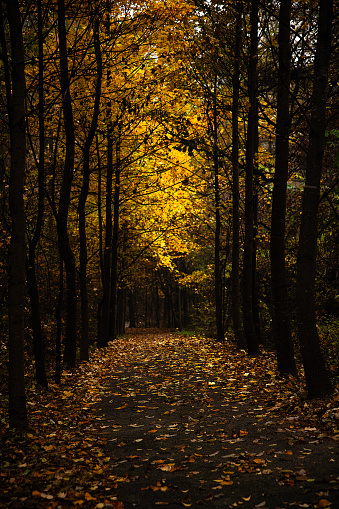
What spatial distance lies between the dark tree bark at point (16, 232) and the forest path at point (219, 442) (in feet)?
4.53

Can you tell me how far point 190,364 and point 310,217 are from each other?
620 cm

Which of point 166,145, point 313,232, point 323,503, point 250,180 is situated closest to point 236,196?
point 250,180

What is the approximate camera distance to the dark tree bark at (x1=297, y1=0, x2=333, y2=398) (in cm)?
641

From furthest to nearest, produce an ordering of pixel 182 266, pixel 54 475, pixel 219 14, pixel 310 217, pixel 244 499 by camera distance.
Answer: pixel 182 266, pixel 219 14, pixel 310 217, pixel 54 475, pixel 244 499

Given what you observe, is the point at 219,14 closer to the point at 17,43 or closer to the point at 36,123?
the point at 36,123

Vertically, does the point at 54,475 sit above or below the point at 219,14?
below

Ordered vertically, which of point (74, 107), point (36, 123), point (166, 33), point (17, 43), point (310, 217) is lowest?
point (310, 217)

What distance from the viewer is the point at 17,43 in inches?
236

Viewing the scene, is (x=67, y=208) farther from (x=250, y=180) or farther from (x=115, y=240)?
(x=115, y=240)

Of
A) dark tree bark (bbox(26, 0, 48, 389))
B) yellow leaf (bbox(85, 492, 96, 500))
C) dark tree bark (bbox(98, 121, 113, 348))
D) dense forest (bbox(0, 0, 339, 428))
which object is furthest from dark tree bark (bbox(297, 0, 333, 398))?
dark tree bark (bbox(98, 121, 113, 348))

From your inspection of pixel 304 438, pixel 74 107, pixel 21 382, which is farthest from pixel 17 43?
pixel 74 107

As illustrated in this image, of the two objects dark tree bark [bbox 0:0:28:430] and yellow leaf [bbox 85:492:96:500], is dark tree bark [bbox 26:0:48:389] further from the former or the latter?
yellow leaf [bbox 85:492:96:500]

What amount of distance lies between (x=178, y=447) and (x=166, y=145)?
10.4 metres

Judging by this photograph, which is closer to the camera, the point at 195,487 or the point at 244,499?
the point at 244,499
